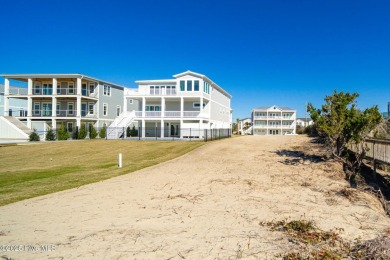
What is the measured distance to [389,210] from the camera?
909 centimetres

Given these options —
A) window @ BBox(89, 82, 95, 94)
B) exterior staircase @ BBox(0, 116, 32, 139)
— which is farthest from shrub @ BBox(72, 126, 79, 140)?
window @ BBox(89, 82, 95, 94)

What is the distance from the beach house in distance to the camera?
131 ft

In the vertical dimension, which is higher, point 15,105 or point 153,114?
point 15,105

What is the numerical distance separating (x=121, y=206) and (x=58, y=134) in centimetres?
3314

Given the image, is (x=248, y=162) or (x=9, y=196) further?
(x=248, y=162)

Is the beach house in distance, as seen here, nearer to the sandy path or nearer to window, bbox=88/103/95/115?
window, bbox=88/103/95/115

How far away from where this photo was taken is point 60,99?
4478cm

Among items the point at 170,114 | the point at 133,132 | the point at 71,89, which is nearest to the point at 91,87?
the point at 71,89

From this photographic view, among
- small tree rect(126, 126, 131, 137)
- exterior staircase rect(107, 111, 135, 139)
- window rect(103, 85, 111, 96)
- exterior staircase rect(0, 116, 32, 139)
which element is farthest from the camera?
window rect(103, 85, 111, 96)

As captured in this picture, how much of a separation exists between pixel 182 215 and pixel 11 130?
134 feet

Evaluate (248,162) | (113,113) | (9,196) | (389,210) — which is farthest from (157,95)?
(389,210)

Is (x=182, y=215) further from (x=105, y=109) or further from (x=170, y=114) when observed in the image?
(x=105, y=109)

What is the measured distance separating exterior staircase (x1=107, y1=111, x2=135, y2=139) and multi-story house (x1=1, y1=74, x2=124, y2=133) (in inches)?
238

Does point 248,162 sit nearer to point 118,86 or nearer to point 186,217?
point 186,217
